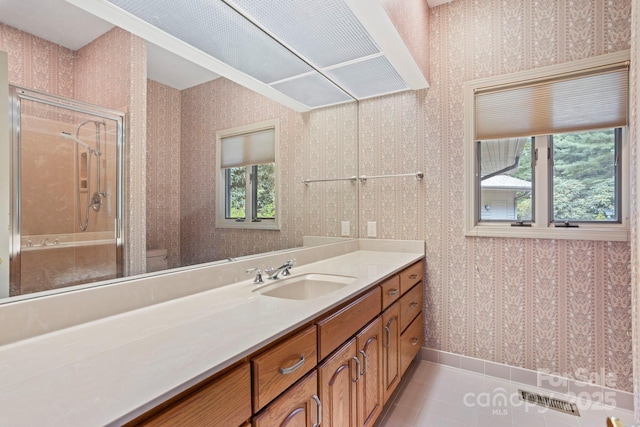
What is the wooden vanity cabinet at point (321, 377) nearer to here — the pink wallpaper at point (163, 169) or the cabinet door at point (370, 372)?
the cabinet door at point (370, 372)

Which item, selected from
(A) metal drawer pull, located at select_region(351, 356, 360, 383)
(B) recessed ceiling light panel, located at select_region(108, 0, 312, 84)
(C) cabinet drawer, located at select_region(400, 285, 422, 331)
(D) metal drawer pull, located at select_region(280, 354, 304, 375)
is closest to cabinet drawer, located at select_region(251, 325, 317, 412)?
(D) metal drawer pull, located at select_region(280, 354, 304, 375)

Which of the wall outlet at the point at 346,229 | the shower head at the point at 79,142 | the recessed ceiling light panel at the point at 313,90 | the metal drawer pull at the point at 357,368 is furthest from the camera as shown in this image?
the wall outlet at the point at 346,229

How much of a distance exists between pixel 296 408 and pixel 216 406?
0.35 metres

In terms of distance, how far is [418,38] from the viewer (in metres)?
2.04

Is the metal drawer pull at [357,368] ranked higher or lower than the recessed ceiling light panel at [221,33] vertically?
lower

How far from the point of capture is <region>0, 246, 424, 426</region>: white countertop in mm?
522

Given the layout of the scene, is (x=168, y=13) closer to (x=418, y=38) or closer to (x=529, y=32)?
(x=418, y=38)

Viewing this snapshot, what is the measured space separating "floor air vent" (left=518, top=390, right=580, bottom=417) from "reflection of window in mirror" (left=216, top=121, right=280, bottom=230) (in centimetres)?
190

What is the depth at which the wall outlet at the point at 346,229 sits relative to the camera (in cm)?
249

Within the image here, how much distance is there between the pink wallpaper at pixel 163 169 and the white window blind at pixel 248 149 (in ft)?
0.85

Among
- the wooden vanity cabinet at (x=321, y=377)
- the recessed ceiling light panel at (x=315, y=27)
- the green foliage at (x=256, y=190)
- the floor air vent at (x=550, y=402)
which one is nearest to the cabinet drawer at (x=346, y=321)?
the wooden vanity cabinet at (x=321, y=377)

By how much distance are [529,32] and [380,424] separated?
2.59m

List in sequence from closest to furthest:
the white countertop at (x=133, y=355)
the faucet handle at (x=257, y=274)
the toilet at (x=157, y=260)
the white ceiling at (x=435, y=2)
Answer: the white countertop at (x=133, y=355)
the toilet at (x=157, y=260)
the faucet handle at (x=257, y=274)
the white ceiling at (x=435, y=2)

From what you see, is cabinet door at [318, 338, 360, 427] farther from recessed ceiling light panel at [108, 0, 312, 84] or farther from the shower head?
recessed ceiling light panel at [108, 0, 312, 84]
